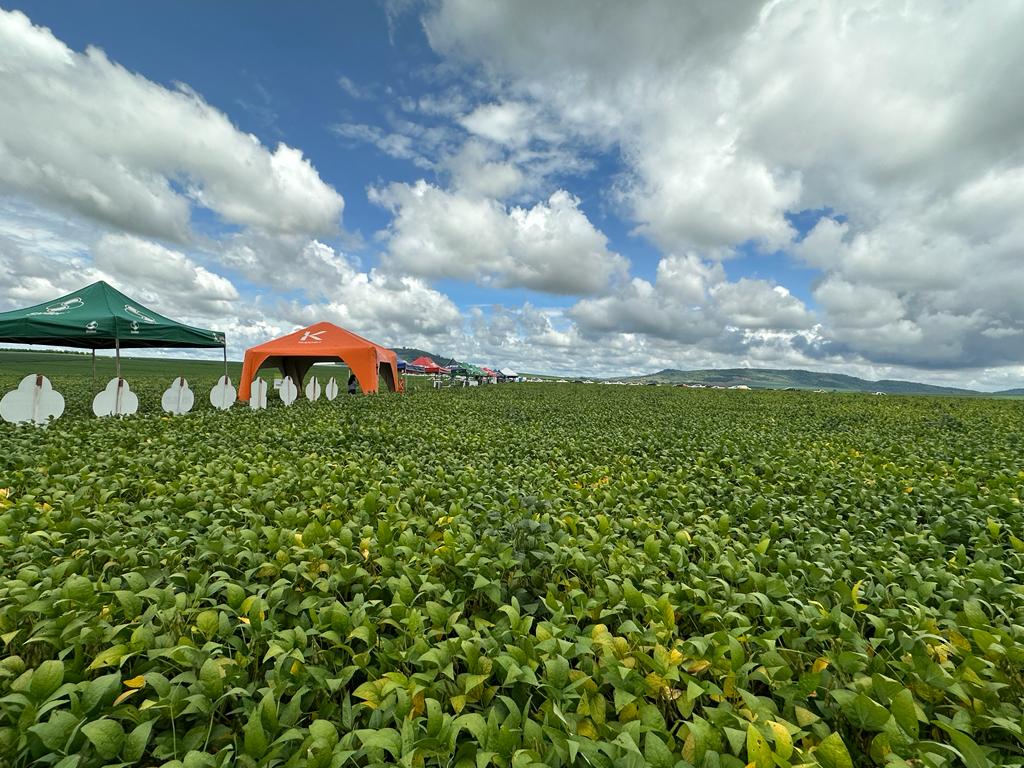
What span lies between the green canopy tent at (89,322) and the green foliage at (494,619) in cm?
801

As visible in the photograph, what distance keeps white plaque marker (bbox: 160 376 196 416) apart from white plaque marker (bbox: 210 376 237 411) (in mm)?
1272

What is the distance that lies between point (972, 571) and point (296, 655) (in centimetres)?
498

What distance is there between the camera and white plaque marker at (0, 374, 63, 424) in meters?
9.81

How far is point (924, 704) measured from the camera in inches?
92.1

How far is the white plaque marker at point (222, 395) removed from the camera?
1544 cm

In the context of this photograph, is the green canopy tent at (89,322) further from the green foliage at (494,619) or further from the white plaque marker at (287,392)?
the green foliage at (494,619)

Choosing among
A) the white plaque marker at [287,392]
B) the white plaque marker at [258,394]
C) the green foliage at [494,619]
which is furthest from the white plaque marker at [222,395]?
the green foliage at [494,619]

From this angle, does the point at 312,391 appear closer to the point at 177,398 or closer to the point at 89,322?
the point at 177,398

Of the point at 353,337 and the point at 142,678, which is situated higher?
the point at 353,337

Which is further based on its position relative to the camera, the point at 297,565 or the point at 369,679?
the point at 297,565

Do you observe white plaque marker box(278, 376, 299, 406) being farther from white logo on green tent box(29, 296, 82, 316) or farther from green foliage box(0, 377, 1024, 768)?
green foliage box(0, 377, 1024, 768)

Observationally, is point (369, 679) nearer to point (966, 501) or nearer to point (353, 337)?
point (966, 501)

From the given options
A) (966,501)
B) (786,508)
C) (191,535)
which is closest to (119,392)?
(191,535)

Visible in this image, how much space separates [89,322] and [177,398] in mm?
2871
